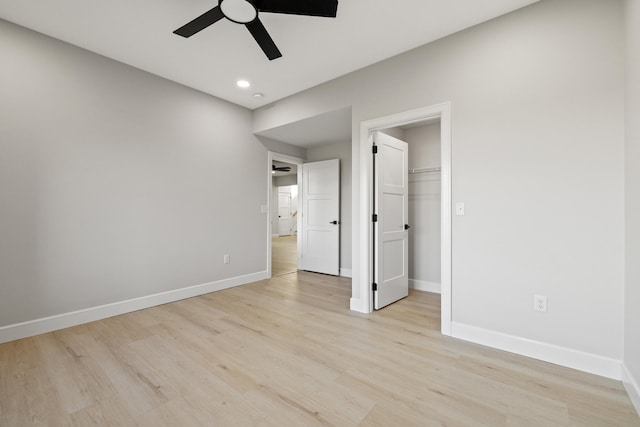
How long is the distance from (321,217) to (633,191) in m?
3.93

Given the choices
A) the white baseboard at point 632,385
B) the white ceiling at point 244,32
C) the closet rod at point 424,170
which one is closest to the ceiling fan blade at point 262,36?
the white ceiling at point 244,32

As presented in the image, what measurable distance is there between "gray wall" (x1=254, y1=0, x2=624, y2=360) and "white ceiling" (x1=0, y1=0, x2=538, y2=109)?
33cm

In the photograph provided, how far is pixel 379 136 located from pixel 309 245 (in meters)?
2.73

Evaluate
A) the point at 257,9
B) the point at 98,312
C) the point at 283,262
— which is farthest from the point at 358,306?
the point at 283,262

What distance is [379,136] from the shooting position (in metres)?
3.16

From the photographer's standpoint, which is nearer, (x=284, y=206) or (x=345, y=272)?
(x=345, y=272)

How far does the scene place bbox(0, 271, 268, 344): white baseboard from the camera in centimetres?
239

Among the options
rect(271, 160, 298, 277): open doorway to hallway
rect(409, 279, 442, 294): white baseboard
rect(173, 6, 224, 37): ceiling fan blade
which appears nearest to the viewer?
rect(173, 6, 224, 37): ceiling fan blade

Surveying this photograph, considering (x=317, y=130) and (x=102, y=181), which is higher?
(x=317, y=130)

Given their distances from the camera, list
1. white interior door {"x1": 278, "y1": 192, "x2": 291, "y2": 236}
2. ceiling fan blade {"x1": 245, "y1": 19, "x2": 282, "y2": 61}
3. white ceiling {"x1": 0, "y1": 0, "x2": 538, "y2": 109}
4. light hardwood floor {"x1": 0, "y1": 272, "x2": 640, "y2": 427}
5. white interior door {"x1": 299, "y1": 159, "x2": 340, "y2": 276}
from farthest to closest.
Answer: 1. white interior door {"x1": 278, "y1": 192, "x2": 291, "y2": 236}
2. white interior door {"x1": 299, "y1": 159, "x2": 340, "y2": 276}
3. white ceiling {"x1": 0, "y1": 0, "x2": 538, "y2": 109}
4. ceiling fan blade {"x1": 245, "y1": 19, "x2": 282, "y2": 61}
5. light hardwood floor {"x1": 0, "y1": 272, "x2": 640, "y2": 427}

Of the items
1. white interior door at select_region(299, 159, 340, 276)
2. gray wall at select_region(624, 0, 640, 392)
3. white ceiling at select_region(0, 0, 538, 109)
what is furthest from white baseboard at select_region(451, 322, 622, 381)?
white interior door at select_region(299, 159, 340, 276)

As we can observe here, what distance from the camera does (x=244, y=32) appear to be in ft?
8.18

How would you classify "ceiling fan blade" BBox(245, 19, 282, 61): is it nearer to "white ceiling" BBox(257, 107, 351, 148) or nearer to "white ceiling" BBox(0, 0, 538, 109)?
"white ceiling" BBox(0, 0, 538, 109)

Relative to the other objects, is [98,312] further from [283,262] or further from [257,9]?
[283,262]
